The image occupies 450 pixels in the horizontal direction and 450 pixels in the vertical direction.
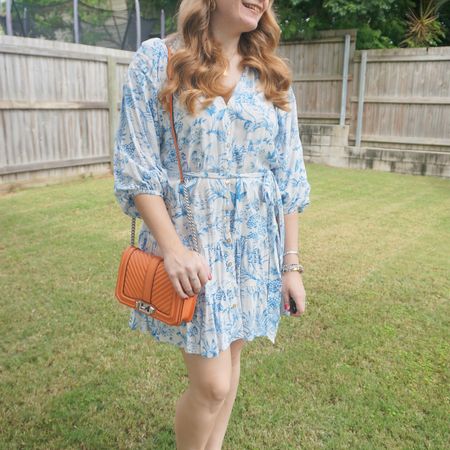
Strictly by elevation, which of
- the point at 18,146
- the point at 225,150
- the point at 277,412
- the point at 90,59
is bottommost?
the point at 277,412

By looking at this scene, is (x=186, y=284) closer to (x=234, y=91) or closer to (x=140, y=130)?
(x=140, y=130)

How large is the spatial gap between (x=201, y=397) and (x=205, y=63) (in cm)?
93

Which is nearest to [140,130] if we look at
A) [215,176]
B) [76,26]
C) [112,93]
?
[215,176]

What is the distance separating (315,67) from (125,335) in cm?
867

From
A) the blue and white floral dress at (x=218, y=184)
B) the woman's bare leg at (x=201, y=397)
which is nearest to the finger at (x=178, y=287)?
the blue and white floral dress at (x=218, y=184)

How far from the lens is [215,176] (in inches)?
57.1

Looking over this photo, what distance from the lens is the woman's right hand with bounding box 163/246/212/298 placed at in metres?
1.34

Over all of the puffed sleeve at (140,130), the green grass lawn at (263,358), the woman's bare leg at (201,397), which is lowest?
the green grass lawn at (263,358)

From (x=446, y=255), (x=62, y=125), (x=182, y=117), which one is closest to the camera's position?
(x=182, y=117)

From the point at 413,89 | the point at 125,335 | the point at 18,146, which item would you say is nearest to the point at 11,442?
the point at 125,335

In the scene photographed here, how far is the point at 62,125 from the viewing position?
756cm

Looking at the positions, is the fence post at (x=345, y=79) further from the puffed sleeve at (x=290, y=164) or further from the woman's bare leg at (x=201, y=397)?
the woman's bare leg at (x=201, y=397)

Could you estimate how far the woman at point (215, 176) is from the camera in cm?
137

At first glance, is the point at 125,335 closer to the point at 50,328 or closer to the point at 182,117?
the point at 50,328
